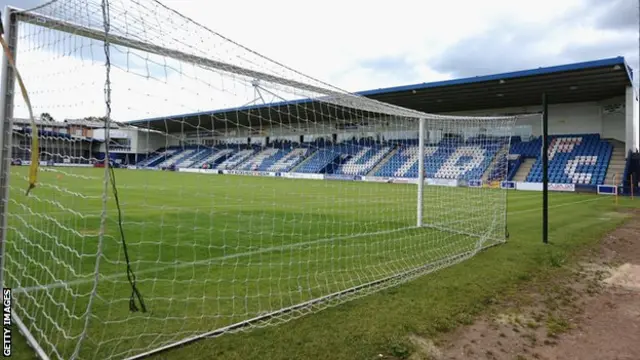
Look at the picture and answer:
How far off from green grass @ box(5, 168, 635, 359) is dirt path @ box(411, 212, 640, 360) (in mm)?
248

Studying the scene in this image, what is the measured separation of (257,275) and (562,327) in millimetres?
3296

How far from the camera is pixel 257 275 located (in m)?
5.02

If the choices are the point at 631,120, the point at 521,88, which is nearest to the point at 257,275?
the point at 521,88

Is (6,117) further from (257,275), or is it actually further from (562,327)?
(562,327)

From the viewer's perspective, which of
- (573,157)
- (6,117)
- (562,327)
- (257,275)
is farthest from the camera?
(573,157)

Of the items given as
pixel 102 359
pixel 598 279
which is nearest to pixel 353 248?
pixel 598 279

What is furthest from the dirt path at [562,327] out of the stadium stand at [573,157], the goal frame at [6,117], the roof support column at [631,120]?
the roof support column at [631,120]

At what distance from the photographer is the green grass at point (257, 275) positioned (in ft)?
10.5

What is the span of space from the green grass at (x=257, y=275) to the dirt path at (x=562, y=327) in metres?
0.25

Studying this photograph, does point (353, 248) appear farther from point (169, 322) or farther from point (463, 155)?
point (463, 155)

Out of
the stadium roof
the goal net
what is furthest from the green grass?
the stadium roof

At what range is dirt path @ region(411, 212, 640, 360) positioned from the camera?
3188 mm

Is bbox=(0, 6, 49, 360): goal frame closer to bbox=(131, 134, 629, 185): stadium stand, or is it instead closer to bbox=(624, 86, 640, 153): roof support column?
bbox=(131, 134, 629, 185): stadium stand

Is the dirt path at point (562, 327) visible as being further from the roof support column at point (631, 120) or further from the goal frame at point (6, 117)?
the roof support column at point (631, 120)
